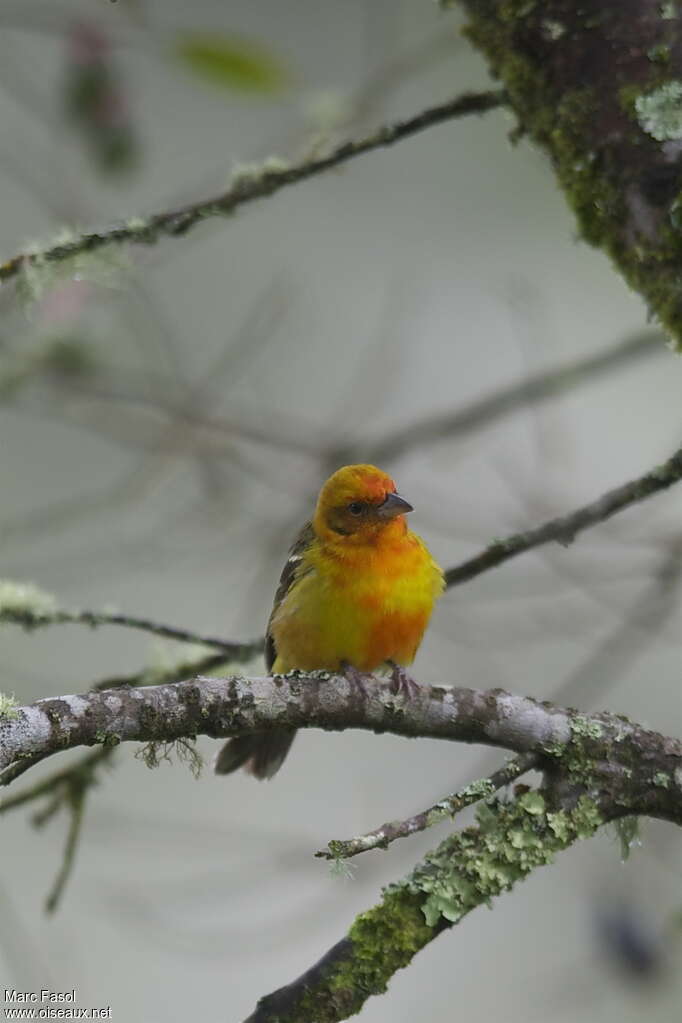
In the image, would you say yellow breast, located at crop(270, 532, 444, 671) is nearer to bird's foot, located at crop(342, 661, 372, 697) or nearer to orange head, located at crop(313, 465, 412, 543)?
orange head, located at crop(313, 465, 412, 543)

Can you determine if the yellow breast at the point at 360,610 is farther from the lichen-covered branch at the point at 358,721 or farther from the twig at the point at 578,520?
the lichen-covered branch at the point at 358,721

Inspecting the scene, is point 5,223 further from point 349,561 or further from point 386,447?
point 349,561

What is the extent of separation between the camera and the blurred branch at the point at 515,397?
496 centimetres

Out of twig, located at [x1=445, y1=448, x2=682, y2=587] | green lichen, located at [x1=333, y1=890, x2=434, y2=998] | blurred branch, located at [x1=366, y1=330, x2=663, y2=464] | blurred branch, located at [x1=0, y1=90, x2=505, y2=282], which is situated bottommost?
green lichen, located at [x1=333, y1=890, x2=434, y2=998]

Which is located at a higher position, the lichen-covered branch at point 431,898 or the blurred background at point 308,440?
the blurred background at point 308,440

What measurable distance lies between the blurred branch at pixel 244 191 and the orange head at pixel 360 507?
51.2 inches

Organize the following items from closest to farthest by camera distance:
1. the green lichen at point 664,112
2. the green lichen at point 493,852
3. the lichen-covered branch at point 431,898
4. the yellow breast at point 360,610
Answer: the lichen-covered branch at point 431,898 → the green lichen at point 493,852 → the green lichen at point 664,112 → the yellow breast at point 360,610

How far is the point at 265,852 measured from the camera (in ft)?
19.8

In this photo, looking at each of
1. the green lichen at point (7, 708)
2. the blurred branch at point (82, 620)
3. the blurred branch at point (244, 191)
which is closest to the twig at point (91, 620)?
the blurred branch at point (82, 620)

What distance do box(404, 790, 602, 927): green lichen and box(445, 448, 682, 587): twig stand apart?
36.4 inches

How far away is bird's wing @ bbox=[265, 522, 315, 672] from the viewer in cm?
418

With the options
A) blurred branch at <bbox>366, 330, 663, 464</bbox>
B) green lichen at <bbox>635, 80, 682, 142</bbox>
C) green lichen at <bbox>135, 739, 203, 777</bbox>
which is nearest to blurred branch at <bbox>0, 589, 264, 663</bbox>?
green lichen at <bbox>135, 739, 203, 777</bbox>

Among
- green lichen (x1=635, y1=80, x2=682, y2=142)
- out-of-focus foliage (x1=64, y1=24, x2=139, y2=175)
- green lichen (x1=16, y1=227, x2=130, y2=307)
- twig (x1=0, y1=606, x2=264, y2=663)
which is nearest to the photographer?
green lichen (x1=635, y1=80, x2=682, y2=142)

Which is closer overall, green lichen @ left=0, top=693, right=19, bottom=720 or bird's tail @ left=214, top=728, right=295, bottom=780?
green lichen @ left=0, top=693, right=19, bottom=720
